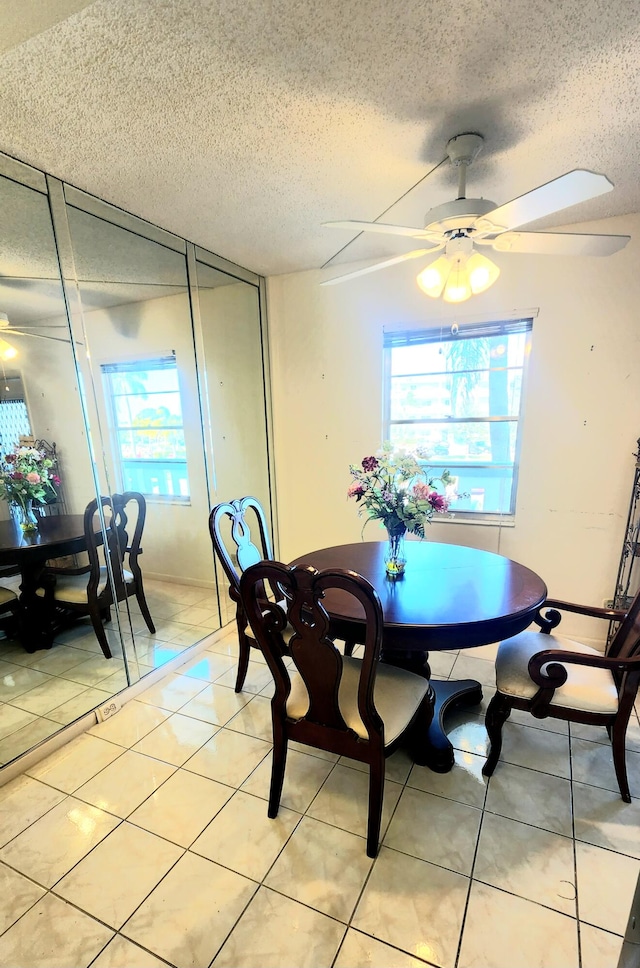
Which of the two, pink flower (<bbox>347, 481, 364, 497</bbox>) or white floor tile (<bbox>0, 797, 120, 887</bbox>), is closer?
white floor tile (<bbox>0, 797, 120, 887</bbox>)

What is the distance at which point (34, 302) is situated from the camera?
6.52 feet

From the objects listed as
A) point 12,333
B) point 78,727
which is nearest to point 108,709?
point 78,727

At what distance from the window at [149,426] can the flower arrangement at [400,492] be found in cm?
152

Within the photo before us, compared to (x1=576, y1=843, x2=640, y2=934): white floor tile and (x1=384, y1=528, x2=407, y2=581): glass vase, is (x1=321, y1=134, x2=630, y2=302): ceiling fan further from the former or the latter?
(x1=576, y1=843, x2=640, y2=934): white floor tile

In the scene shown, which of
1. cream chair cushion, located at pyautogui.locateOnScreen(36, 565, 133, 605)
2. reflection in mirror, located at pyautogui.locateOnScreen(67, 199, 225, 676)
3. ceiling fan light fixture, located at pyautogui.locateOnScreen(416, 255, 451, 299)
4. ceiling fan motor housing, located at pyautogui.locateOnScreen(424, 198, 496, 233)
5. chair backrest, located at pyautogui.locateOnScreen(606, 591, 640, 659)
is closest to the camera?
ceiling fan motor housing, located at pyautogui.locateOnScreen(424, 198, 496, 233)

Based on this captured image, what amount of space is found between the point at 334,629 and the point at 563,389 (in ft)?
6.93

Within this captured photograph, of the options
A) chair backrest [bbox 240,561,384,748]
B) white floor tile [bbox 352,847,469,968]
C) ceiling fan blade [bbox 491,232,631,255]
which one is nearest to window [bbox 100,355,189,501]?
chair backrest [bbox 240,561,384,748]

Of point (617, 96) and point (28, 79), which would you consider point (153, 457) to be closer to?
point (28, 79)

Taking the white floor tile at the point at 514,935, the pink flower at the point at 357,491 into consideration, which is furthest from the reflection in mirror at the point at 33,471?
the white floor tile at the point at 514,935

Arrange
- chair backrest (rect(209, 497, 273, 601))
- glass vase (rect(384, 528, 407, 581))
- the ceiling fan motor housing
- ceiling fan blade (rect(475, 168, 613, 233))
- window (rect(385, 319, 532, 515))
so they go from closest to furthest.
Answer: ceiling fan blade (rect(475, 168, 613, 233))
the ceiling fan motor housing
glass vase (rect(384, 528, 407, 581))
chair backrest (rect(209, 497, 273, 601))
window (rect(385, 319, 532, 515))

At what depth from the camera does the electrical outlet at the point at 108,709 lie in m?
2.14

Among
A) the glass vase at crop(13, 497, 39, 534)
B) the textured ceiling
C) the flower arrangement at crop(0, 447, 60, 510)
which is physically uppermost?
the textured ceiling

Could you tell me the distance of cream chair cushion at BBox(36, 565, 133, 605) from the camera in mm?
2402

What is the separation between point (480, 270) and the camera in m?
1.67
